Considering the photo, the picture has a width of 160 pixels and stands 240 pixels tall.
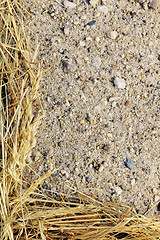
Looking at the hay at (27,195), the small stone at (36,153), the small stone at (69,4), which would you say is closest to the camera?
the hay at (27,195)

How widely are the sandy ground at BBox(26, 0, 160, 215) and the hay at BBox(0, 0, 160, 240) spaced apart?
0.16 feet

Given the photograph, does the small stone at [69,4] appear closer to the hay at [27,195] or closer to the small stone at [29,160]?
the hay at [27,195]

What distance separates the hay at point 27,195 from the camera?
119 centimetres

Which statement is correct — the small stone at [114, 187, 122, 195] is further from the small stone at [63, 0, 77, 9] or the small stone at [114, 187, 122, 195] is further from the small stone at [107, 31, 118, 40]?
the small stone at [63, 0, 77, 9]

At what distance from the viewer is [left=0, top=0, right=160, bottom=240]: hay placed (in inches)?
46.8

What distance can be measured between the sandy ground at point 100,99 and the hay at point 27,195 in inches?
2.0

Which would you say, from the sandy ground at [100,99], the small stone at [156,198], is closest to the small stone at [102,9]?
the sandy ground at [100,99]

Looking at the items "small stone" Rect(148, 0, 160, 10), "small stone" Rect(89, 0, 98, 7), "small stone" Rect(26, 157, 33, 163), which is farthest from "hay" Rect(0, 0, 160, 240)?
"small stone" Rect(148, 0, 160, 10)

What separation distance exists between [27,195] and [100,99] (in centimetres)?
51

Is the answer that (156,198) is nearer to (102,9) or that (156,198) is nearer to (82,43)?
(82,43)

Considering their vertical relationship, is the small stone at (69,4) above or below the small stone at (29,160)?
above

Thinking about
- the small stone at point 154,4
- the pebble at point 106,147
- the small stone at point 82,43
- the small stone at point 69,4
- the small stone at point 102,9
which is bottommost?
the pebble at point 106,147

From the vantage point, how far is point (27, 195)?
1.20m

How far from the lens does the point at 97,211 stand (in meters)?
1.28
